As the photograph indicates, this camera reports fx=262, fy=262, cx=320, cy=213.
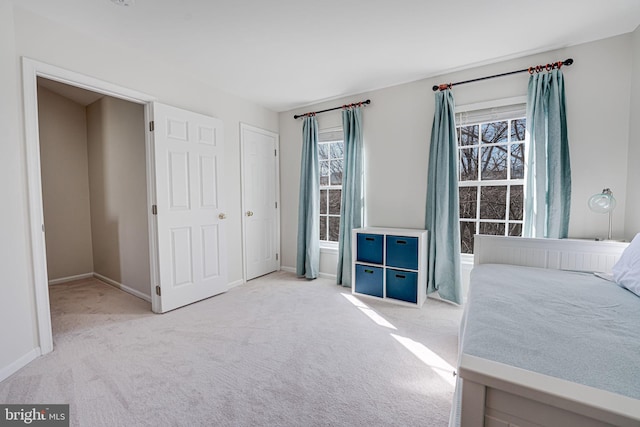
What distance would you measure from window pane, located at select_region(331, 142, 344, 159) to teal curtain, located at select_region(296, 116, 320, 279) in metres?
0.26

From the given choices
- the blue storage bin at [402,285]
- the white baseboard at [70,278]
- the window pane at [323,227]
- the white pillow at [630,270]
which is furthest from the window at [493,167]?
the white baseboard at [70,278]

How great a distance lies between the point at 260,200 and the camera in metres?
3.87

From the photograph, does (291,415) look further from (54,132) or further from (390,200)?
(54,132)

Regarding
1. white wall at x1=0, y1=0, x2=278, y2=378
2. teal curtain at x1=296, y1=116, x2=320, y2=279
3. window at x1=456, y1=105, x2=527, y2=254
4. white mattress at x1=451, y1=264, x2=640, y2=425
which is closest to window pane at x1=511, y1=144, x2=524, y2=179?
window at x1=456, y1=105, x2=527, y2=254

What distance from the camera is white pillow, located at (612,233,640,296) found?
4.77ft

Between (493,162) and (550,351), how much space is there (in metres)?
2.47

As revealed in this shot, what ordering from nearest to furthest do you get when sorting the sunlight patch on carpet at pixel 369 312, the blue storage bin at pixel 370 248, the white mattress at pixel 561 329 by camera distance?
1. the white mattress at pixel 561 329
2. the sunlight patch on carpet at pixel 369 312
3. the blue storage bin at pixel 370 248

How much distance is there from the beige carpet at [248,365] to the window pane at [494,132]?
1.86m

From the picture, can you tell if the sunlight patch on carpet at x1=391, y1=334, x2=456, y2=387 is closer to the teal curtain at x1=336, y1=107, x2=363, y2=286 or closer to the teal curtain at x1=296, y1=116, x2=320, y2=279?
the teal curtain at x1=336, y1=107, x2=363, y2=286

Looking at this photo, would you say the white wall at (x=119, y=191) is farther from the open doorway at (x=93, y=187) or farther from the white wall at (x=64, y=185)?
the white wall at (x=64, y=185)

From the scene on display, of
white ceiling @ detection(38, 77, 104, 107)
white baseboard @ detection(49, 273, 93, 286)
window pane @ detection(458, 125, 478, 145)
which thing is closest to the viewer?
window pane @ detection(458, 125, 478, 145)

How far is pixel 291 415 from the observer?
1.40 metres

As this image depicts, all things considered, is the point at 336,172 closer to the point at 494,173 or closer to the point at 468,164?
the point at 468,164

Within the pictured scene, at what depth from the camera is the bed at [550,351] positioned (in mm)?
612
